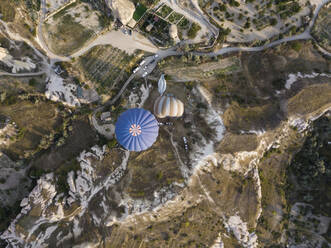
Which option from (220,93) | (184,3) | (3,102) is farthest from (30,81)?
(220,93)

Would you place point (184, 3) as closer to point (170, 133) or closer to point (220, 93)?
point (220, 93)

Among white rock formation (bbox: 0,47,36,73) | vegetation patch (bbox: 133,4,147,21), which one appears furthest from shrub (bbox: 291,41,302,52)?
white rock formation (bbox: 0,47,36,73)

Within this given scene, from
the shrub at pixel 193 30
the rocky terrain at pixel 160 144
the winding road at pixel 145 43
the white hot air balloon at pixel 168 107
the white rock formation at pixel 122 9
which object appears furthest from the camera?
the winding road at pixel 145 43

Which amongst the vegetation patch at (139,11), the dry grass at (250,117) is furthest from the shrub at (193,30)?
the dry grass at (250,117)

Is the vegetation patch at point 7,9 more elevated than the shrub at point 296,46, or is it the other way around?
the vegetation patch at point 7,9

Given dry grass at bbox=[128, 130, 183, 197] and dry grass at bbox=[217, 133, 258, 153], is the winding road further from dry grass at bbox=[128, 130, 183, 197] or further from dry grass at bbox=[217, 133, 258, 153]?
dry grass at bbox=[217, 133, 258, 153]

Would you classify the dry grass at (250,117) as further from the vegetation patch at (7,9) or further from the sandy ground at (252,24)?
the vegetation patch at (7,9)

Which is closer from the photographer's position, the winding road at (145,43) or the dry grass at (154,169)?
the dry grass at (154,169)

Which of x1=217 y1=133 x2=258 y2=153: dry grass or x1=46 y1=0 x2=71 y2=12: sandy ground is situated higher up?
x1=46 y1=0 x2=71 y2=12: sandy ground

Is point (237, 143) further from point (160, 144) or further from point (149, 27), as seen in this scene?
point (149, 27)
